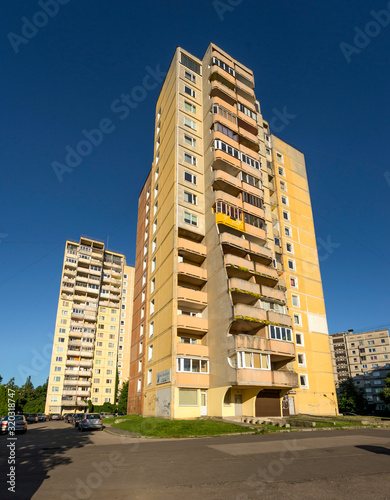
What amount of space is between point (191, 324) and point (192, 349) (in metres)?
2.42

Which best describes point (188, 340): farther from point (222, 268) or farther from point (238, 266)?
point (238, 266)

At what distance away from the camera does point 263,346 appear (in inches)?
1192

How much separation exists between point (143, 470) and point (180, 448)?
544cm

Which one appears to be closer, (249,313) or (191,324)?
(249,313)

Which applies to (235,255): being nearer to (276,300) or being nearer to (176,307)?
(276,300)

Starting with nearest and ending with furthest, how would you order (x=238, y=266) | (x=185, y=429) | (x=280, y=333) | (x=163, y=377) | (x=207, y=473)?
(x=207, y=473)
(x=185, y=429)
(x=163, y=377)
(x=280, y=333)
(x=238, y=266)

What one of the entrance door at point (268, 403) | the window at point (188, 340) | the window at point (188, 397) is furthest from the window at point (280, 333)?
the window at point (188, 397)

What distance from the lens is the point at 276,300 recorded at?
3541 cm

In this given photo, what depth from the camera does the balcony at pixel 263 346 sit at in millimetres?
28781

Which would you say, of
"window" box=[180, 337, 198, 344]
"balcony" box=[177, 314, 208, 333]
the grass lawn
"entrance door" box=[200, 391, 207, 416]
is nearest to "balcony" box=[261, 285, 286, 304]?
"balcony" box=[177, 314, 208, 333]

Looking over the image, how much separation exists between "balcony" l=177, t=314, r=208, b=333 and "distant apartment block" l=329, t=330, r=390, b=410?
100 meters

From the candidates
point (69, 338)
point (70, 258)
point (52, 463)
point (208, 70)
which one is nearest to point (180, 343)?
point (52, 463)

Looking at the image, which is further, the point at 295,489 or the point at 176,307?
the point at 176,307

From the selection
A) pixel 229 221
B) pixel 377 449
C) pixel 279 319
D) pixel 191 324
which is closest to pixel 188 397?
pixel 191 324
